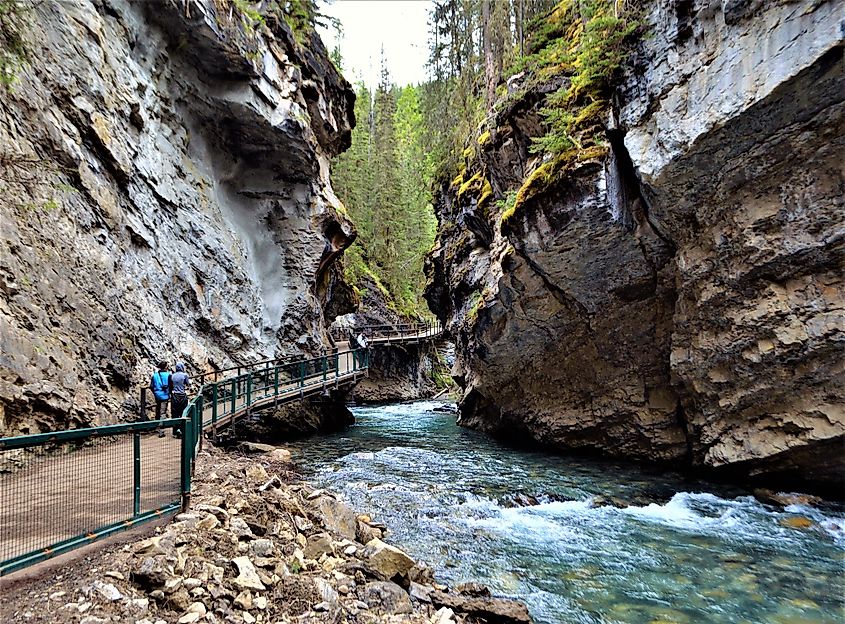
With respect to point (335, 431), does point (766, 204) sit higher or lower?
higher

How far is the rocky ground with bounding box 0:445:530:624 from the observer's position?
325cm

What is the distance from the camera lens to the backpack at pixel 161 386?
916cm

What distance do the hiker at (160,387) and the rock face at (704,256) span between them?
30.0 ft

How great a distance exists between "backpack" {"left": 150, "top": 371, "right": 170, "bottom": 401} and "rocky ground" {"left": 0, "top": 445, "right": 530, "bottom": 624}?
3.15 m

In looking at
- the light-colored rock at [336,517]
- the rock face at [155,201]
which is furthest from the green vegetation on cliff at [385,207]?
the light-colored rock at [336,517]

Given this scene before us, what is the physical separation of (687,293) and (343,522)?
8.84 meters

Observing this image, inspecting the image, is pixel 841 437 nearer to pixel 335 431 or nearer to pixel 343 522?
pixel 343 522

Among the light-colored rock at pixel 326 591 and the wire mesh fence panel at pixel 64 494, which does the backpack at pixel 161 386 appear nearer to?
the wire mesh fence panel at pixel 64 494

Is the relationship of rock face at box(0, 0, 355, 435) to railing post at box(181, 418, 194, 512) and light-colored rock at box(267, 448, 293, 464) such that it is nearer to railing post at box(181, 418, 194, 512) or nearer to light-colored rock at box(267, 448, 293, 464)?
railing post at box(181, 418, 194, 512)

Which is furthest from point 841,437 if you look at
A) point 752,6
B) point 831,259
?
point 752,6

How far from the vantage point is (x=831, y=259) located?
818 centimetres

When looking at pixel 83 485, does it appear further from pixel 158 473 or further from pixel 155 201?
pixel 155 201

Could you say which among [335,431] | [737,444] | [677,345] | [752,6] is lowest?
[335,431]

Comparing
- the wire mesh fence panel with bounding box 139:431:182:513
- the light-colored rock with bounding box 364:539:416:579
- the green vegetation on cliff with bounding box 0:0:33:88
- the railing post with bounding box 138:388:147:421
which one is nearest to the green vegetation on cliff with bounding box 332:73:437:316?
the railing post with bounding box 138:388:147:421
